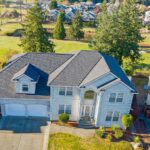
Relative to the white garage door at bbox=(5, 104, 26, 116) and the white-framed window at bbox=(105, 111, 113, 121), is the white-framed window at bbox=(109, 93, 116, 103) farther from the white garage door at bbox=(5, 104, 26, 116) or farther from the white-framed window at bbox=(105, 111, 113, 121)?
the white garage door at bbox=(5, 104, 26, 116)

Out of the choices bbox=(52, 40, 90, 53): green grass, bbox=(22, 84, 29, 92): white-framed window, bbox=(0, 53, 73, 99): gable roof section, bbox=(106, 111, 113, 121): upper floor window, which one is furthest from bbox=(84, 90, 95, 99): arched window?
bbox=(52, 40, 90, 53): green grass

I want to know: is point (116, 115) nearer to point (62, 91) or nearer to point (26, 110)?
point (62, 91)

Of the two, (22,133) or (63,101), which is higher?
(63,101)

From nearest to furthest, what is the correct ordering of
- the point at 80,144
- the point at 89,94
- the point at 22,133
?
1. the point at 80,144
2. the point at 22,133
3. the point at 89,94

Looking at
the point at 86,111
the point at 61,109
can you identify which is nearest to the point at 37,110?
the point at 61,109

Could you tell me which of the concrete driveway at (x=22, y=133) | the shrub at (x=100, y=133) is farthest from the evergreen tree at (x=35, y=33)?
the shrub at (x=100, y=133)

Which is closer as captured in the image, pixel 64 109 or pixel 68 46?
pixel 64 109

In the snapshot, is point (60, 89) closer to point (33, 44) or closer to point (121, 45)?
point (33, 44)
